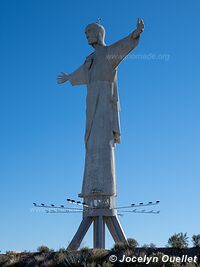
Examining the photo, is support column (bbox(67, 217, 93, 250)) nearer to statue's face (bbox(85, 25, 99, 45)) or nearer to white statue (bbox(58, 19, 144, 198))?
white statue (bbox(58, 19, 144, 198))

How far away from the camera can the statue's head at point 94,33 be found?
32656 millimetres

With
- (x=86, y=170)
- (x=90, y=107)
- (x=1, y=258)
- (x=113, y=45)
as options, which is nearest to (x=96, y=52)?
(x=113, y=45)

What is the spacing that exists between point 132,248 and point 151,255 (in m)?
1.76

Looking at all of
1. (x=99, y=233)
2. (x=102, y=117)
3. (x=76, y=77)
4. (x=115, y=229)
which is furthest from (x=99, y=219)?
(x=76, y=77)

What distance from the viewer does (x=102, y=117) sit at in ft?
104

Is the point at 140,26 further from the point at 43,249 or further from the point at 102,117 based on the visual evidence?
the point at 43,249

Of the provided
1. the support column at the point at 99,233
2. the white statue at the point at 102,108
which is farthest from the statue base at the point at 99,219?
the white statue at the point at 102,108

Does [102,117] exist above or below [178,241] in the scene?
above

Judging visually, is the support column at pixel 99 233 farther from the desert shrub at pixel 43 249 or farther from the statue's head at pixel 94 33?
the statue's head at pixel 94 33

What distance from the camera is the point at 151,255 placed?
2183 cm

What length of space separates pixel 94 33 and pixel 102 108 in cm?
445

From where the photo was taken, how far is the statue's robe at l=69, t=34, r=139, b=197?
30.6m

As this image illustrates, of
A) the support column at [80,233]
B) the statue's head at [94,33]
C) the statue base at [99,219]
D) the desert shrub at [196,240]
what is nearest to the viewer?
the desert shrub at [196,240]

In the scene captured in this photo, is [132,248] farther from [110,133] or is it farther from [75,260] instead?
[110,133]
